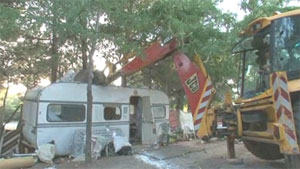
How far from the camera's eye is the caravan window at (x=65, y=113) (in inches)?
401

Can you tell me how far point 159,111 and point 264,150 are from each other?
19.1 ft

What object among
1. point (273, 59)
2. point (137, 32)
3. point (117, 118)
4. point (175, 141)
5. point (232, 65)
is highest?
point (137, 32)

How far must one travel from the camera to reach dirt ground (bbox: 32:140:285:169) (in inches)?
323

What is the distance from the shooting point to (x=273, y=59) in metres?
6.32

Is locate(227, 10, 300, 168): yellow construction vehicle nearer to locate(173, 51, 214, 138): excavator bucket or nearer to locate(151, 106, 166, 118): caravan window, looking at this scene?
locate(173, 51, 214, 138): excavator bucket

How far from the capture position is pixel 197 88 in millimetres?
9047

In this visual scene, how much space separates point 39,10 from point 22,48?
6.17 m

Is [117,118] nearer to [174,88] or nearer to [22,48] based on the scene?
[22,48]

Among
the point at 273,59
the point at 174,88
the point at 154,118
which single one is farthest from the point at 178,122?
the point at 273,59

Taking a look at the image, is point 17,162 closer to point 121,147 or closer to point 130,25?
point 121,147

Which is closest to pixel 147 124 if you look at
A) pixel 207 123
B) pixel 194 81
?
pixel 194 81

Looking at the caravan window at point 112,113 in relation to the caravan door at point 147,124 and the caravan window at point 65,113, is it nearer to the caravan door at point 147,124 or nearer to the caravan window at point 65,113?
the caravan window at point 65,113

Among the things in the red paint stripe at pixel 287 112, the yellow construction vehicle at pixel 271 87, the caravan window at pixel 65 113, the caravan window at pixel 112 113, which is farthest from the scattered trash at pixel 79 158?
the red paint stripe at pixel 287 112

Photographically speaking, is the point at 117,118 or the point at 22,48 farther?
the point at 22,48
